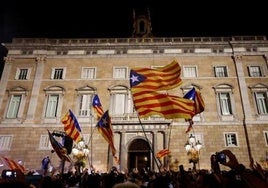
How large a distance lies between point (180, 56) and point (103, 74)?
9.58m

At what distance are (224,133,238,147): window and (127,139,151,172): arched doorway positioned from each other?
810cm

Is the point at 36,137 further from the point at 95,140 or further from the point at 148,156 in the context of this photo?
the point at 148,156

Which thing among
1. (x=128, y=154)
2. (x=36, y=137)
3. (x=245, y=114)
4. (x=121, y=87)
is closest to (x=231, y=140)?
(x=245, y=114)

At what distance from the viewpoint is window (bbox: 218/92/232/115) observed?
27.1 m

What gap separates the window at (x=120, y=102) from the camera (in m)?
27.1

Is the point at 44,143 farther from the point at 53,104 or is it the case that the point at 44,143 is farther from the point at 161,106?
the point at 161,106

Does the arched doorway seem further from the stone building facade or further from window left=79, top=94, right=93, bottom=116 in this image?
window left=79, top=94, right=93, bottom=116

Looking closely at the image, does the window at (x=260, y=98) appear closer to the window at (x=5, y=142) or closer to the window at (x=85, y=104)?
the window at (x=85, y=104)

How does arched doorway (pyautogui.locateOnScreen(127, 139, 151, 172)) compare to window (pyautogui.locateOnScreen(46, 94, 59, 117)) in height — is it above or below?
below

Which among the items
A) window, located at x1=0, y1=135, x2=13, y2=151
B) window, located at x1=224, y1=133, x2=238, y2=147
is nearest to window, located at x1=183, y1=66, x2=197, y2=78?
window, located at x1=224, y1=133, x2=238, y2=147

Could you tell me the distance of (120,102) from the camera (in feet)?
90.9

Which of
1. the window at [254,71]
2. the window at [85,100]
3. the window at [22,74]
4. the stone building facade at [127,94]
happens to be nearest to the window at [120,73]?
the stone building facade at [127,94]

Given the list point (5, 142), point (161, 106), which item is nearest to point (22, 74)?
point (5, 142)

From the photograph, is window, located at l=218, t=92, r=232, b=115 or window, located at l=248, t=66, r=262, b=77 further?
window, located at l=248, t=66, r=262, b=77
